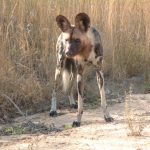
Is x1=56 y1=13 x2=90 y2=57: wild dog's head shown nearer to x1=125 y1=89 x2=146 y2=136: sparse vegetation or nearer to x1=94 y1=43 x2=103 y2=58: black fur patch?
x1=94 y1=43 x2=103 y2=58: black fur patch

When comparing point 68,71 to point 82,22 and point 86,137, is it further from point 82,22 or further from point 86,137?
point 86,137

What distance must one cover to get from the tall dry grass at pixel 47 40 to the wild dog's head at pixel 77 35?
1.40 metres

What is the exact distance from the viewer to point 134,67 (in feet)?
24.4

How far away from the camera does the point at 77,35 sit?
4.90 metres

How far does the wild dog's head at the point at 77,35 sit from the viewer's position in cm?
487

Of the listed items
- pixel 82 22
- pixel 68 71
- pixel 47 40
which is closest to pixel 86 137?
pixel 82 22

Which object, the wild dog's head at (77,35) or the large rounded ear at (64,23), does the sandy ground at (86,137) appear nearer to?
the wild dog's head at (77,35)

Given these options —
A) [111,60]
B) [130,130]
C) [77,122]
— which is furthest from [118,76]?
[130,130]

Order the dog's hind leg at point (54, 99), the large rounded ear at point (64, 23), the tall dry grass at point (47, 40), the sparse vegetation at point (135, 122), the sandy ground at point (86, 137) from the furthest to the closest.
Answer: the tall dry grass at point (47, 40) → the dog's hind leg at point (54, 99) → the large rounded ear at point (64, 23) → the sparse vegetation at point (135, 122) → the sandy ground at point (86, 137)

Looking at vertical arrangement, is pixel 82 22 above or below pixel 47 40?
above

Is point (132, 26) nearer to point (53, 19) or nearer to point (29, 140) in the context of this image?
point (53, 19)

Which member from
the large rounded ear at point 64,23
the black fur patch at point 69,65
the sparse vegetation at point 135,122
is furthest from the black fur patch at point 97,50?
the black fur patch at point 69,65

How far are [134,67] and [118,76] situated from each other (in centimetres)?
33

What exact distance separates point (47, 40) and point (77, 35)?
203 cm
